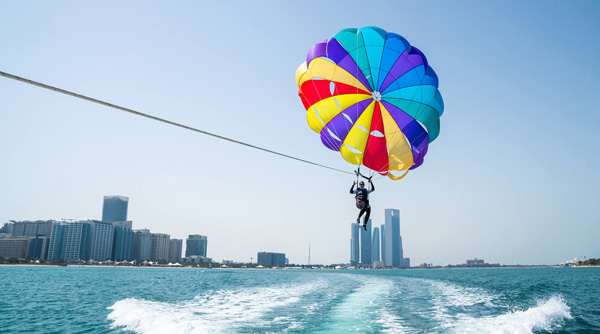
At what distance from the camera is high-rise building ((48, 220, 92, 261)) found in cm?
13625

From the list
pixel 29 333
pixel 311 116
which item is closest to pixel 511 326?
pixel 311 116

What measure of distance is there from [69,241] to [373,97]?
515 feet

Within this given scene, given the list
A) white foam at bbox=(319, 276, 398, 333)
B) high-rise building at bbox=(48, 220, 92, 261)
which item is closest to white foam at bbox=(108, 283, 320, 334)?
white foam at bbox=(319, 276, 398, 333)

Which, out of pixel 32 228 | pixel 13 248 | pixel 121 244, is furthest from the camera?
pixel 121 244

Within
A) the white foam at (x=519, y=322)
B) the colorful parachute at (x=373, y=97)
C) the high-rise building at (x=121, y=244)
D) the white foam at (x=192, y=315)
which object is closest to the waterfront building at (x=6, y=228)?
the high-rise building at (x=121, y=244)

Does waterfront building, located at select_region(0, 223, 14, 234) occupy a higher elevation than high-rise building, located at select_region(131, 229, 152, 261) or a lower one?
higher

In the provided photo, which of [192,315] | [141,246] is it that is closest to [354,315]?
[192,315]

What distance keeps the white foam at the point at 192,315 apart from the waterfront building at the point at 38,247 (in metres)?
149

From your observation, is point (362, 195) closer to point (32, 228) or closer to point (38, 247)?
point (38, 247)

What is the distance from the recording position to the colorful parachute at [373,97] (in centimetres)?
1259

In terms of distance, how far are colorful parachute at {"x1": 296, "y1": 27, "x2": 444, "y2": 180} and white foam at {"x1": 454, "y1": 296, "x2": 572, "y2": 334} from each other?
597cm

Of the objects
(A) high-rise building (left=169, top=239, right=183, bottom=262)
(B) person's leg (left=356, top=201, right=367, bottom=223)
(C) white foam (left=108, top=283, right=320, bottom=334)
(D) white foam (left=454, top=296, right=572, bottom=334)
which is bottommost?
(A) high-rise building (left=169, top=239, right=183, bottom=262)

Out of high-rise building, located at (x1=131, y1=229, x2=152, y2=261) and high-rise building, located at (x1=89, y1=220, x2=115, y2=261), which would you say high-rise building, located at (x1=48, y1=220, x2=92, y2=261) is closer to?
high-rise building, located at (x1=89, y1=220, x2=115, y2=261)

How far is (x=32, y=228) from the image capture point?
153875 mm
